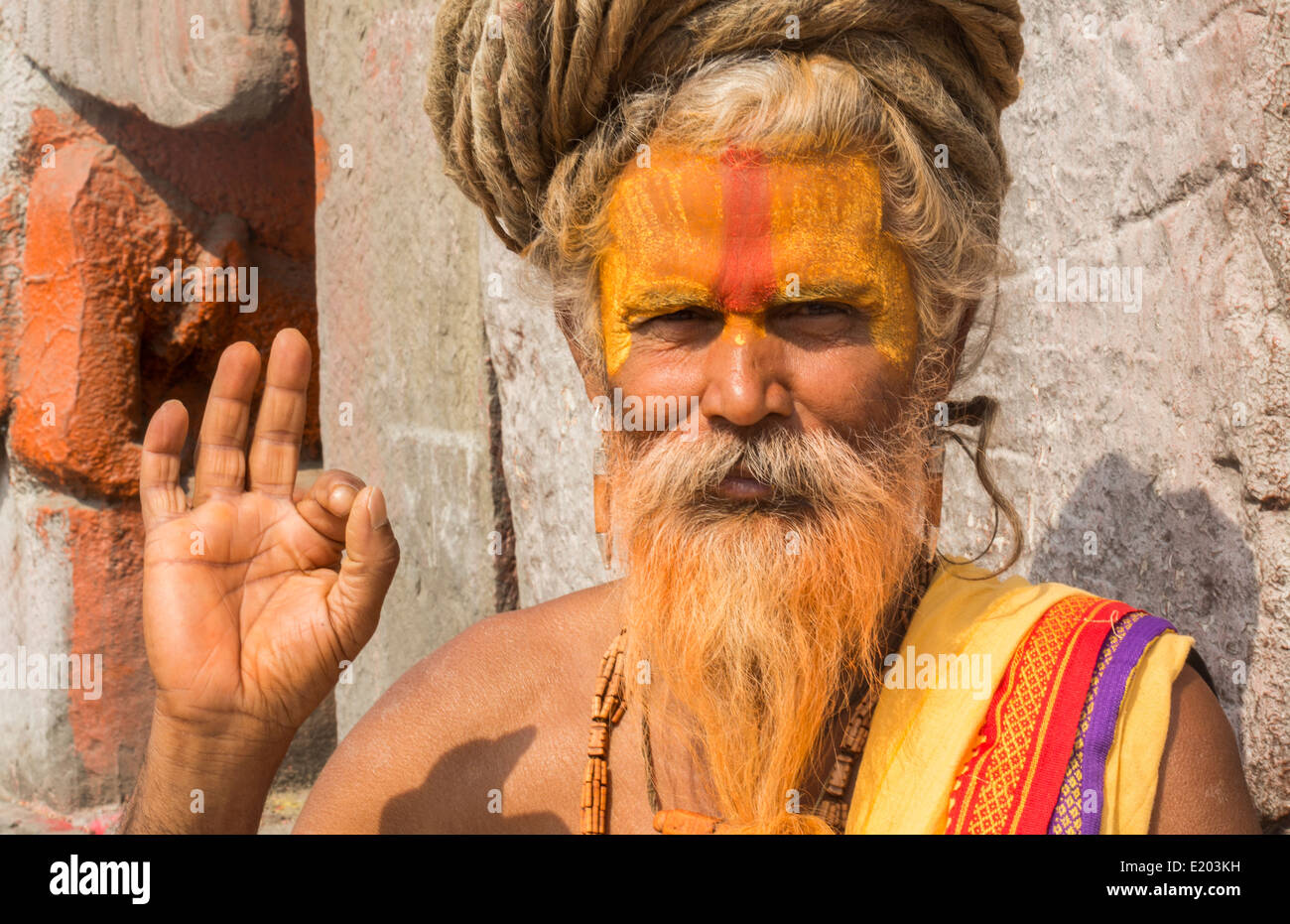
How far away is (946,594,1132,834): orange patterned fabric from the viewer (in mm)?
1605

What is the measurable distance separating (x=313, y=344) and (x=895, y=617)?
331cm

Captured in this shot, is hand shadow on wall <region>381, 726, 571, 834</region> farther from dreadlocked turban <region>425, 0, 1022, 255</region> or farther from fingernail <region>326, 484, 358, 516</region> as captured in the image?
dreadlocked turban <region>425, 0, 1022, 255</region>

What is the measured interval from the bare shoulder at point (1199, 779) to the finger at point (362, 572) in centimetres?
109

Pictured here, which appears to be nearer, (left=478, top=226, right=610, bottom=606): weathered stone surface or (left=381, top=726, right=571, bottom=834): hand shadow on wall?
(left=381, top=726, right=571, bottom=834): hand shadow on wall

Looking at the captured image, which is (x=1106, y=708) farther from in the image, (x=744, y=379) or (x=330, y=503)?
(x=330, y=503)

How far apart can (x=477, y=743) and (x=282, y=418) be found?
622 mm

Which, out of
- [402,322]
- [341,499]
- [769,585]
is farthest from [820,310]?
[402,322]

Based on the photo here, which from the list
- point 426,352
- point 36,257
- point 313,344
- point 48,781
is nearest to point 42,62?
point 36,257

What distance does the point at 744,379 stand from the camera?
171 cm

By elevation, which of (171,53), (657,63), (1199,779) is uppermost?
(171,53)

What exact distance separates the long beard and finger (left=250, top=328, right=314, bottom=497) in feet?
1.68

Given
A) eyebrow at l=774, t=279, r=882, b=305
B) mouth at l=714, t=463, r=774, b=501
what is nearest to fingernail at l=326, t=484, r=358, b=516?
mouth at l=714, t=463, r=774, b=501

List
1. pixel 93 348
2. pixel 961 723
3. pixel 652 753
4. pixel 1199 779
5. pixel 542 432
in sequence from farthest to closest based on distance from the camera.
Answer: pixel 93 348 < pixel 542 432 < pixel 652 753 < pixel 961 723 < pixel 1199 779

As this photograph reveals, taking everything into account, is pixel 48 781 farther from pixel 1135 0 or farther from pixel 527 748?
pixel 1135 0
